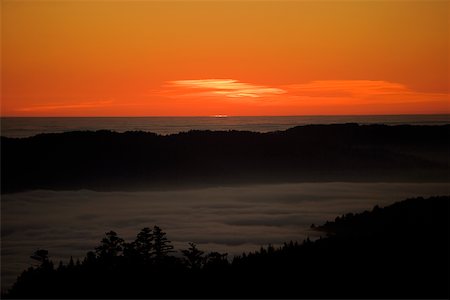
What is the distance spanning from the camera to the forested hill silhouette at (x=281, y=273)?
126 ft

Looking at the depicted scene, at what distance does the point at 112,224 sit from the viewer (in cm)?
15612

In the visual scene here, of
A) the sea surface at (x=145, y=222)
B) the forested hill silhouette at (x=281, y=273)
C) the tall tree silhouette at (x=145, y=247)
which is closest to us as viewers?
the forested hill silhouette at (x=281, y=273)

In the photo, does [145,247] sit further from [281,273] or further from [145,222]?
[145,222]

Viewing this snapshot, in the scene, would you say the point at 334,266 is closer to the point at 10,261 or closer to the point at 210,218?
the point at 10,261

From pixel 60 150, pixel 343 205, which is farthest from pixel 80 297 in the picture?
pixel 60 150

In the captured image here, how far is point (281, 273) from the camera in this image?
141 feet

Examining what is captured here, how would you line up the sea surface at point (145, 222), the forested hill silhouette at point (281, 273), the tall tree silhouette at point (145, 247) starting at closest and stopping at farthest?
the forested hill silhouette at point (281, 273) < the tall tree silhouette at point (145, 247) < the sea surface at point (145, 222)

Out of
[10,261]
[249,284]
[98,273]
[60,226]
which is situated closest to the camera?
[249,284]

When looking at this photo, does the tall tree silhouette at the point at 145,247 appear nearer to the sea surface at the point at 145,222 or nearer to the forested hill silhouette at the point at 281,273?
the forested hill silhouette at the point at 281,273

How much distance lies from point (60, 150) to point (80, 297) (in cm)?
16302

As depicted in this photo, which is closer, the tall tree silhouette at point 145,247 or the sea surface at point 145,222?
the tall tree silhouette at point 145,247

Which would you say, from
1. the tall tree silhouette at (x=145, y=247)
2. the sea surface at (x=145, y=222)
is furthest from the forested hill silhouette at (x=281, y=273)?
the sea surface at (x=145, y=222)

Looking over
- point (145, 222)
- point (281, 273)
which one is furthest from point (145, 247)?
point (145, 222)

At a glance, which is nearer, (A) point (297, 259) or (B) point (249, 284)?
(B) point (249, 284)
